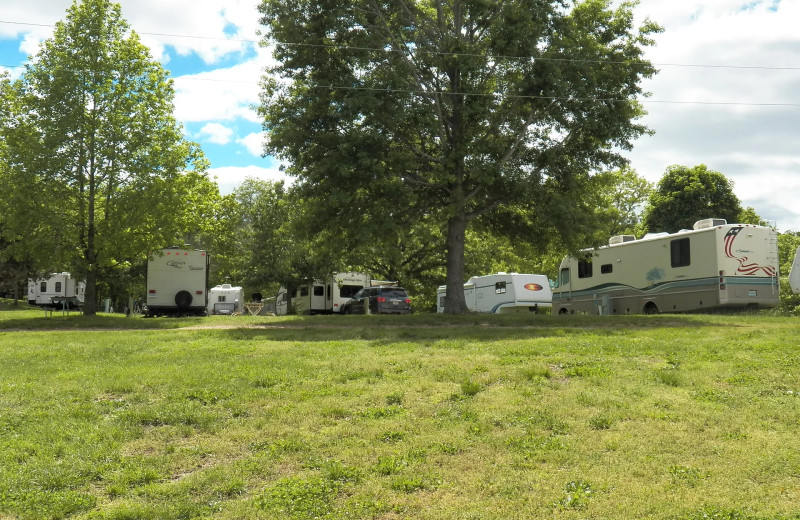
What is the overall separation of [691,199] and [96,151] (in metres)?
33.7

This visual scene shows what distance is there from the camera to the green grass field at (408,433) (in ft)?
18.0

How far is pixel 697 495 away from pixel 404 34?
1909 centimetres

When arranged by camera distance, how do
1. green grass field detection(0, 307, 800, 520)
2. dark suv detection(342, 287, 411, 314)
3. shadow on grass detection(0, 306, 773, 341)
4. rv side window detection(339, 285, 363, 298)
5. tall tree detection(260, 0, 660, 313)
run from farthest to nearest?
1. rv side window detection(339, 285, 363, 298)
2. dark suv detection(342, 287, 411, 314)
3. tall tree detection(260, 0, 660, 313)
4. shadow on grass detection(0, 306, 773, 341)
5. green grass field detection(0, 307, 800, 520)

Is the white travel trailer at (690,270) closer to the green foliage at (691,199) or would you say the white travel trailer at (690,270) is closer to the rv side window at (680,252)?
the rv side window at (680,252)

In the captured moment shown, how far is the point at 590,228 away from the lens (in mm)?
21750

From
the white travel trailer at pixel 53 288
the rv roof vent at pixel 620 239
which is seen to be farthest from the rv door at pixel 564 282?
the white travel trailer at pixel 53 288

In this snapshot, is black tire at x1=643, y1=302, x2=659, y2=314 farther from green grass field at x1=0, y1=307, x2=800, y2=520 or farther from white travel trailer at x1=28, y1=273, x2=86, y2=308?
white travel trailer at x1=28, y1=273, x2=86, y2=308

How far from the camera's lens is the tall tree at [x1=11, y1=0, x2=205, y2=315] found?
23.4 meters

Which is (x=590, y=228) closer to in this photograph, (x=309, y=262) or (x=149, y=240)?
(x=149, y=240)

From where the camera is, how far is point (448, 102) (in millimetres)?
21547

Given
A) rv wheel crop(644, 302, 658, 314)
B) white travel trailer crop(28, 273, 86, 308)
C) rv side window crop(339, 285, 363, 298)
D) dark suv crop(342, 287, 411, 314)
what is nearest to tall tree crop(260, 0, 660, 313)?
rv wheel crop(644, 302, 658, 314)

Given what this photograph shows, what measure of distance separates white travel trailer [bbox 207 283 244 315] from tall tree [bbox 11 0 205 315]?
2028 cm

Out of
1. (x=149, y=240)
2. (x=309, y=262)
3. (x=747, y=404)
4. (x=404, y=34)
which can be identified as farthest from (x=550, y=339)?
(x=309, y=262)

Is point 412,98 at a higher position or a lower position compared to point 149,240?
higher
